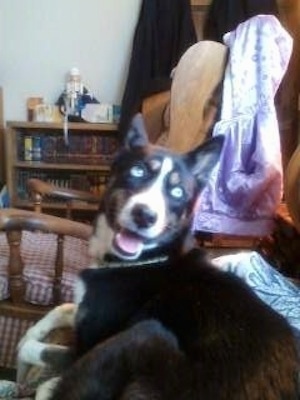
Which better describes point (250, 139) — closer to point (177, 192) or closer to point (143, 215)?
point (177, 192)

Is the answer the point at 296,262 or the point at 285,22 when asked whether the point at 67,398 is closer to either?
the point at 296,262

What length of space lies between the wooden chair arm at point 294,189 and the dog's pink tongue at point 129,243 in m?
0.59

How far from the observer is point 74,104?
3709 mm

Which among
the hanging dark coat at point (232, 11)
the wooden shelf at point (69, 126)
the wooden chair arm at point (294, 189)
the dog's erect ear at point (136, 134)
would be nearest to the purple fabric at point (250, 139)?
the wooden chair arm at point (294, 189)

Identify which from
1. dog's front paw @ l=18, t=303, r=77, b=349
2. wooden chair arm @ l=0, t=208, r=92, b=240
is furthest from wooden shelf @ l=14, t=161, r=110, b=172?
dog's front paw @ l=18, t=303, r=77, b=349

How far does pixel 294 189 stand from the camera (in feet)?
5.38

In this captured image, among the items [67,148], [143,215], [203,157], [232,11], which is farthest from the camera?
[67,148]

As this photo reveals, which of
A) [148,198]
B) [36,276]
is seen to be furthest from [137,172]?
[36,276]

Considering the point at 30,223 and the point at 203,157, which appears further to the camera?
the point at 30,223

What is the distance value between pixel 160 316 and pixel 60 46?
306 cm

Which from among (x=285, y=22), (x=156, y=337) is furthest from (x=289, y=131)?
(x=156, y=337)

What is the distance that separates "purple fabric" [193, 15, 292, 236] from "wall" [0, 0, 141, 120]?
190 cm

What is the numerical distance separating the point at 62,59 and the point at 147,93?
1.00 metres

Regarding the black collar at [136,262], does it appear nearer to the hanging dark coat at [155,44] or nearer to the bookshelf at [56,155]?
the hanging dark coat at [155,44]
